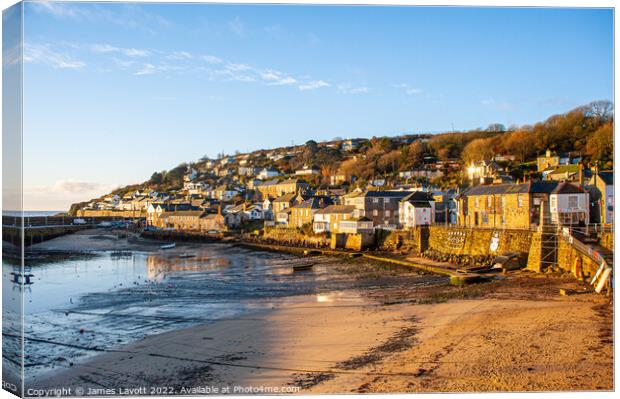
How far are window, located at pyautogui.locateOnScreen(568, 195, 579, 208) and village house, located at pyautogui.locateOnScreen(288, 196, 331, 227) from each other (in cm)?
1770

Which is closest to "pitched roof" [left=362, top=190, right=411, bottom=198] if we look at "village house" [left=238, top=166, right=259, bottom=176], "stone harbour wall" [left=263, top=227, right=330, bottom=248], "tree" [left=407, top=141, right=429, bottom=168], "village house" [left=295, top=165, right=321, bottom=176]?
"stone harbour wall" [left=263, top=227, right=330, bottom=248]

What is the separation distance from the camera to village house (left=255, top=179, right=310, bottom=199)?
46938 mm

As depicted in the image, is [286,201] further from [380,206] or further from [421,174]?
[421,174]

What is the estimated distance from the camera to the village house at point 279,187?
46.9 meters

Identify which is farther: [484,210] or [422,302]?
[484,210]

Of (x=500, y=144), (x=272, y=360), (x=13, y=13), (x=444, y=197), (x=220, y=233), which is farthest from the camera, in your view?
(x=220, y=233)

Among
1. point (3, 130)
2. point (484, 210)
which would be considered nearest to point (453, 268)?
point (484, 210)

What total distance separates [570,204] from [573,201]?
156mm

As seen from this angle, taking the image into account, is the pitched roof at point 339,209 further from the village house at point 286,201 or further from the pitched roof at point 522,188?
the pitched roof at point 522,188

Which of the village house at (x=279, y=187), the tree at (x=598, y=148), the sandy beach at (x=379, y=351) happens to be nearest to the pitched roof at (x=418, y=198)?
the tree at (x=598, y=148)

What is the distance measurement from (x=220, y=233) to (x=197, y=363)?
100ft

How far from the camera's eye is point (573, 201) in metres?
18.7

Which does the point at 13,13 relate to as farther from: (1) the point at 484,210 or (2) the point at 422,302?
(1) the point at 484,210

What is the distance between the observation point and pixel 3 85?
7.06 metres
